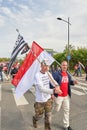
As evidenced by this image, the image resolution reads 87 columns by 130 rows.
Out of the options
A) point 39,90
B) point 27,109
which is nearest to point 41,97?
point 39,90

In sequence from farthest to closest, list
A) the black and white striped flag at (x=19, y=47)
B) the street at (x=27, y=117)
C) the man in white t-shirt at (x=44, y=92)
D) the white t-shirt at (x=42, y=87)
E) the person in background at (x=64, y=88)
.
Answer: the black and white striped flag at (x=19, y=47), the street at (x=27, y=117), the person in background at (x=64, y=88), the man in white t-shirt at (x=44, y=92), the white t-shirt at (x=42, y=87)

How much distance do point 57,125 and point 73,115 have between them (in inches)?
45.2

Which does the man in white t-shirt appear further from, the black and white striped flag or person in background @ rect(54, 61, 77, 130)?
the black and white striped flag

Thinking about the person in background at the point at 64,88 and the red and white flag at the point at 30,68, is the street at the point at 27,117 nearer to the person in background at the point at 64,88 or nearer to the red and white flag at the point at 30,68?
the person in background at the point at 64,88

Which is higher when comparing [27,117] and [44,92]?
[44,92]

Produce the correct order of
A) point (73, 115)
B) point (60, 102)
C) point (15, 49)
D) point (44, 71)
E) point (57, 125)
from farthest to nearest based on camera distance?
point (15, 49) < point (73, 115) < point (57, 125) < point (60, 102) < point (44, 71)

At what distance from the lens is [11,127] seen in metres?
6.30

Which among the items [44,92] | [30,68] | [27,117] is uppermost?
[30,68]

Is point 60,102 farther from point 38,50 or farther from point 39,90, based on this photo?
point 38,50

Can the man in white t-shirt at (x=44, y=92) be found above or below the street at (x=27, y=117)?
above

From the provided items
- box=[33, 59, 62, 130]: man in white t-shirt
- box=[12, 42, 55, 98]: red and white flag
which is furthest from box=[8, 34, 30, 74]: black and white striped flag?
box=[33, 59, 62, 130]: man in white t-shirt

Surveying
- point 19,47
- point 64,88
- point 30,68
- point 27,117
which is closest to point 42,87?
point 64,88

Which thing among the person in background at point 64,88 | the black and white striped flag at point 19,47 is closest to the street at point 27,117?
the person in background at point 64,88

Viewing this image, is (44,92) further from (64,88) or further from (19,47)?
(19,47)
